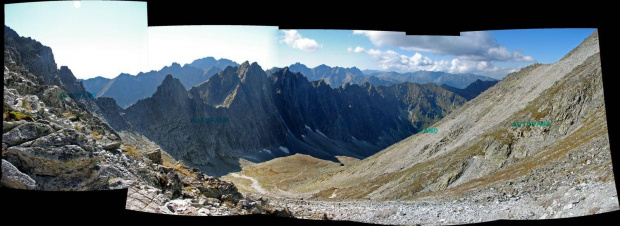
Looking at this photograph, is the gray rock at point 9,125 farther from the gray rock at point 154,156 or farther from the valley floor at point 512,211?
the valley floor at point 512,211

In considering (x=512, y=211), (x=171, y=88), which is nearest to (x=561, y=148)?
(x=512, y=211)

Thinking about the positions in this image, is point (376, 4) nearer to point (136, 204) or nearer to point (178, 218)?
point (178, 218)

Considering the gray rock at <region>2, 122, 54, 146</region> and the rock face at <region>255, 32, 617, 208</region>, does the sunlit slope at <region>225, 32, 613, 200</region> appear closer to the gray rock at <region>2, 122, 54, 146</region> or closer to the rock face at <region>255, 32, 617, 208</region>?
the rock face at <region>255, 32, 617, 208</region>

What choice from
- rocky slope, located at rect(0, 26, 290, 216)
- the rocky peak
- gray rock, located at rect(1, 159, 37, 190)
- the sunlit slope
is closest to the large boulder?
rocky slope, located at rect(0, 26, 290, 216)

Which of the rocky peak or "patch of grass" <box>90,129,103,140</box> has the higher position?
the rocky peak

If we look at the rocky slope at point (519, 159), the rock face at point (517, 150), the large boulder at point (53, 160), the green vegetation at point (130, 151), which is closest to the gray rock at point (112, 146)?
the green vegetation at point (130, 151)

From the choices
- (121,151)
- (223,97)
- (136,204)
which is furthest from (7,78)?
(223,97)
